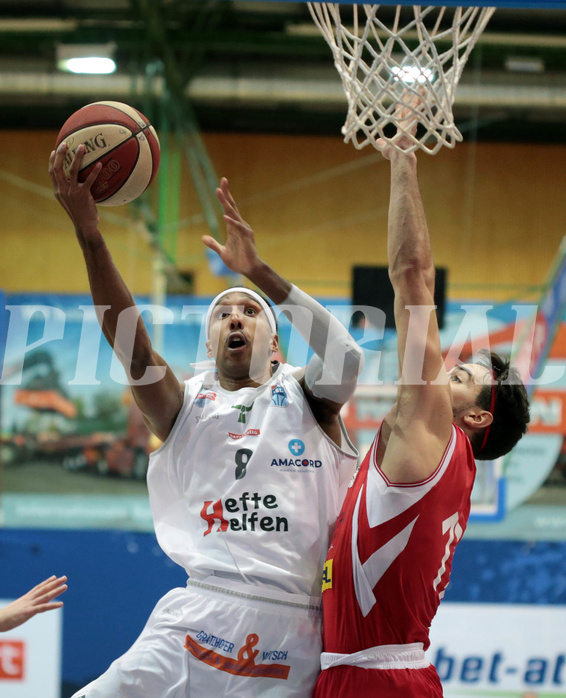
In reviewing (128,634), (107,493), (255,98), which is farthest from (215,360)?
(255,98)

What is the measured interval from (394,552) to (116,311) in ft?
4.68

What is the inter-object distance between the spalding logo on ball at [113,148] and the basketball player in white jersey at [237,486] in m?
0.17

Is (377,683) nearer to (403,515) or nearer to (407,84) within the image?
(403,515)

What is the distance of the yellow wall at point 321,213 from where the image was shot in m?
14.9

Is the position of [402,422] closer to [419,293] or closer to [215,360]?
[419,293]

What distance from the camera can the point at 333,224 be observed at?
15102mm

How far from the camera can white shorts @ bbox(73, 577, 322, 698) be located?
319cm

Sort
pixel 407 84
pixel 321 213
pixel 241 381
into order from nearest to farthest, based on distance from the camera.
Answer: pixel 407 84 < pixel 241 381 < pixel 321 213

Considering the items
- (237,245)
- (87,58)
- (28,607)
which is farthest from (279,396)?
(87,58)

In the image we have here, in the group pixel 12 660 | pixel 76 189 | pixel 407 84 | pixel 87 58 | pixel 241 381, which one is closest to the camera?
pixel 76 189

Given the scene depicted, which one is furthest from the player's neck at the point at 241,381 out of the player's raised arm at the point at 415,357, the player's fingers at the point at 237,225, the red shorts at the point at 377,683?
the red shorts at the point at 377,683

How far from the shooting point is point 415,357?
2869 mm

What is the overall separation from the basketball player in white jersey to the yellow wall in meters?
11.0

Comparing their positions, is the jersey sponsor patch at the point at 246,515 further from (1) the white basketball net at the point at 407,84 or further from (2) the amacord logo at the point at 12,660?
(2) the amacord logo at the point at 12,660
